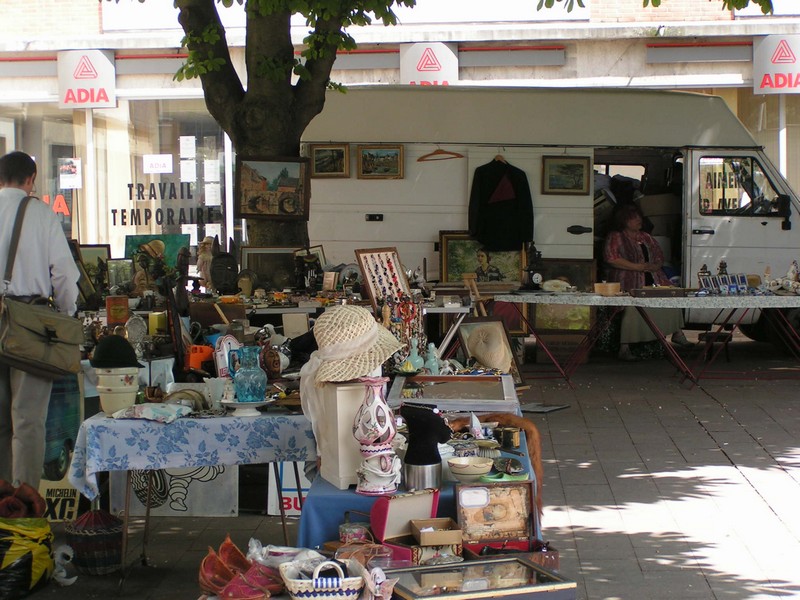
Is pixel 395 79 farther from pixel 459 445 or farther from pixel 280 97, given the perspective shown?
pixel 459 445

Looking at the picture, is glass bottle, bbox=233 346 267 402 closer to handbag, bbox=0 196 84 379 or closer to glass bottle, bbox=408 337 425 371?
glass bottle, bbox=408 337 425 371

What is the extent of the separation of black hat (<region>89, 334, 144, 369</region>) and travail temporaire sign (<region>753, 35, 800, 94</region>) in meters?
12.7

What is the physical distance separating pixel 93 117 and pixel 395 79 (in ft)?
15.2

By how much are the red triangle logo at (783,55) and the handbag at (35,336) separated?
486 inches

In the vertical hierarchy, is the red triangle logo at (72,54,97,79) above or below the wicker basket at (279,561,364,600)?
above

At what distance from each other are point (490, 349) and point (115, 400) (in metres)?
2.77

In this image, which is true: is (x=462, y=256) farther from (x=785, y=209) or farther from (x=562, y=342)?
(x=785, y=209)

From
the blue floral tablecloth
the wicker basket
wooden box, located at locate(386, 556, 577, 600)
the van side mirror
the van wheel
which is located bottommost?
the van wheel

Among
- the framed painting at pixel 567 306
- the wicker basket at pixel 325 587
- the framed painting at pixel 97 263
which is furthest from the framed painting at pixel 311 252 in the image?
the wicker basket at pixel 325 587

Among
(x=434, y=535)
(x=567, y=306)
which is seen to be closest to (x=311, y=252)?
(x=567, y=306)

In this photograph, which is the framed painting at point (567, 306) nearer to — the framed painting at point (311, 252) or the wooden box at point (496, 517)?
the framed painting at point (311, 252)

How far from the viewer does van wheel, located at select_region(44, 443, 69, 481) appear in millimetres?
6012

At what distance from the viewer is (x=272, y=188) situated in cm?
944

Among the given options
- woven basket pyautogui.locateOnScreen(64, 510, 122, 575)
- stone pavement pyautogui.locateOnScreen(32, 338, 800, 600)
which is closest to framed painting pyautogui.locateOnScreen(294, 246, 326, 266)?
stone pavement pyautogui.locateOnScreen(32, 338, 800, 600)
